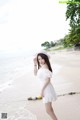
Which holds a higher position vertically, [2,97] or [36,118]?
[36,118]

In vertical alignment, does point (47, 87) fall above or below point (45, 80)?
below

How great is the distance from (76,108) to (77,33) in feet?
138

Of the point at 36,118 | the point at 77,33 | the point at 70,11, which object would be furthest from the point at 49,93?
the point at 77,33

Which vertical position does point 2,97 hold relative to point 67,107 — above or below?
below

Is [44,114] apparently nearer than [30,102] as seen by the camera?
Yes

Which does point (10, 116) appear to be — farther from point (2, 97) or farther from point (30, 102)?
point (2, 97)

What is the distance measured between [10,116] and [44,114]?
1.15 m

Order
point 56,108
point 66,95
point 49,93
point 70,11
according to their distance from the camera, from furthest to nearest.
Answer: point 70,11 < point 66,95 < point 56,108 < point 49,93

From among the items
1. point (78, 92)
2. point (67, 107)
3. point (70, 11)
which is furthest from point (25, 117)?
point (70, 11)

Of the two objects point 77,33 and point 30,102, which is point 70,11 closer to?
point 77,33

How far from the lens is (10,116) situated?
9.62m

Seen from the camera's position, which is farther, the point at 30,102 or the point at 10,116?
the point at 30,102

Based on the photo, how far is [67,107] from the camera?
9375mm

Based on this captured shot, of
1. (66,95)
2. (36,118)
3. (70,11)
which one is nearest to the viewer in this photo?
(36,118)
